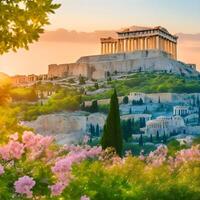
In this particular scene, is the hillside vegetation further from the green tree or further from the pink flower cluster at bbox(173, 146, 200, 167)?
the green tree

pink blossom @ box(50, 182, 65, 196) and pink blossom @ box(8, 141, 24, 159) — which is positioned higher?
pink blossom @ box(8, 141, 24, 159)

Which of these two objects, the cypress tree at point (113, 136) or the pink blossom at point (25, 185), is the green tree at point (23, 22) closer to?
the pink blossom at point (25, 185)

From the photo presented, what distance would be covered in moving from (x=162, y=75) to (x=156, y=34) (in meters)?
16.1

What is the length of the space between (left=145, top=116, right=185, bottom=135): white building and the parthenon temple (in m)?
34.7

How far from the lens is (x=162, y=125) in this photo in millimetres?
118875

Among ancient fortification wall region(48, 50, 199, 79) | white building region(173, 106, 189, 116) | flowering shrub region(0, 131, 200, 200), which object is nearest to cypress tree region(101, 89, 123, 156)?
flowering shrub region(0, 131, 200, 200)

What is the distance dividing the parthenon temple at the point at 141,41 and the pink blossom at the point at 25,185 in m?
148

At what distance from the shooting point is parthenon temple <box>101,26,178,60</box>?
516ft

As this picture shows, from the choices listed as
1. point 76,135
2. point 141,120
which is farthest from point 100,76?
point 76,135

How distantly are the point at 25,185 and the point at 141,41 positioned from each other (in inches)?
6091

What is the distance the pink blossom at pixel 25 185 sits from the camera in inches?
239

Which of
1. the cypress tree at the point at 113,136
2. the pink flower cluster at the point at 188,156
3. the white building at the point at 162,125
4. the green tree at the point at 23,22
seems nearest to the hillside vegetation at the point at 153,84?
the white building at the point at 162,125

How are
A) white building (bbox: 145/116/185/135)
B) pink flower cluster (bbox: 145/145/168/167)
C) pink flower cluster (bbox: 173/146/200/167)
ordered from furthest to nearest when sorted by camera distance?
white building (bbox: 145/116/185/135), pink flower cluster (bbox: 173/146/200/167), pink flower cluster (bbox: 145/145/168/167)

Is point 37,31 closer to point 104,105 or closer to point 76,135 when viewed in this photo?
point 76,135
